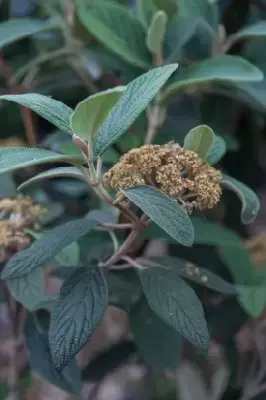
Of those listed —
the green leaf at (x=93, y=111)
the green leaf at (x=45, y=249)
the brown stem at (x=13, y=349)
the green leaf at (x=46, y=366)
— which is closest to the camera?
the green leaf at (x=93, y=111)

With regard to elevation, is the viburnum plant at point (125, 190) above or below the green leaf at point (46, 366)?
above

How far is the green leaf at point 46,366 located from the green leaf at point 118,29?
0.35 meters

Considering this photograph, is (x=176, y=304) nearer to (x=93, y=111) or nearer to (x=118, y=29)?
(x=93, y=111)

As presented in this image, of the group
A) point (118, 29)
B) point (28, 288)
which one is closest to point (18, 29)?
point (118, 29)

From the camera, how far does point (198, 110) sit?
1035 mm

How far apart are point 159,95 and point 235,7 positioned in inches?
16.6

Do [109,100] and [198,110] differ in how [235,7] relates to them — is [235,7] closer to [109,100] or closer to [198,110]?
[198,110]

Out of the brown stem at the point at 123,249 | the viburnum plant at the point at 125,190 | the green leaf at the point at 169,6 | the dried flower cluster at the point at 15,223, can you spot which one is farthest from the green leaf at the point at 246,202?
the green leaf at the point at 169,6

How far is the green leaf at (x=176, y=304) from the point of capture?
1.73ft

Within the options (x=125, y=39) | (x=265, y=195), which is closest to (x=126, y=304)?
A: (x=125, y=39)

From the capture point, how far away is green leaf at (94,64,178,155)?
1.62 ft

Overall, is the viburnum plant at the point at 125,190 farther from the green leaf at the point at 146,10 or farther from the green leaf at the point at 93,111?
the green leaf at the point at 146,10

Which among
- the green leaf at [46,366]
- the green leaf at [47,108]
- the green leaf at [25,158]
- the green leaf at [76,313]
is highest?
the green leaf at [47,108]

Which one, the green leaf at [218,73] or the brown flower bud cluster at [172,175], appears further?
the green leaf at [218,73]
